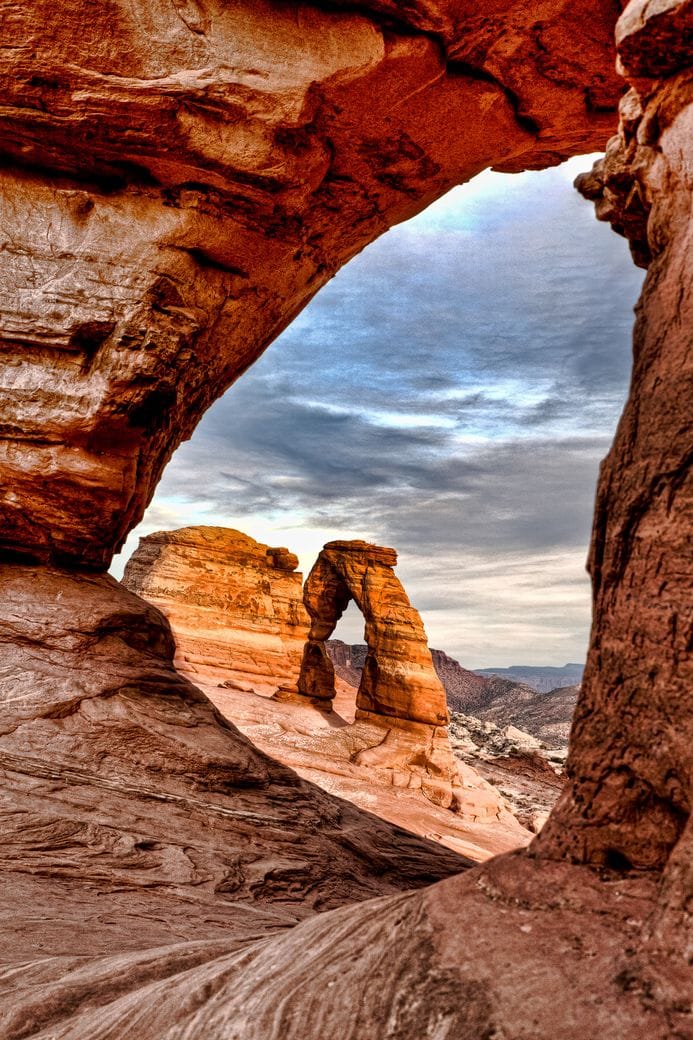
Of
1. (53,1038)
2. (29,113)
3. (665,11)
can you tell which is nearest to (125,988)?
(53,1038)

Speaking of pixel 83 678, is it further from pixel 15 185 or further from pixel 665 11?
pixel 665 11

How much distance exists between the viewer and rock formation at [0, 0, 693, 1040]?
2977 mm

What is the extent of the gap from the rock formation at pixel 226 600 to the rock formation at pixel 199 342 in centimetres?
2005

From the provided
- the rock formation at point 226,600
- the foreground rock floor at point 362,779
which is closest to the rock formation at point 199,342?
the foreground rock floor at point 362,779

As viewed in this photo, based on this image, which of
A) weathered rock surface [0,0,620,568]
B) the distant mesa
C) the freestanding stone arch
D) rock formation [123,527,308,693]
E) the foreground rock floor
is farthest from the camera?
rock formation [123,527,308,693]

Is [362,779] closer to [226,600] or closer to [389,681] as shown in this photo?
[389,681]

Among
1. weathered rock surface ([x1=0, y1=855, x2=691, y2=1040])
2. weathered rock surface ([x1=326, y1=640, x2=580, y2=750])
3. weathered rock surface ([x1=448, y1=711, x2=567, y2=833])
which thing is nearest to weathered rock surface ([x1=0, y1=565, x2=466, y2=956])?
weathered rock surface ([x1=0, y1=855, x2=691, y2=1040])

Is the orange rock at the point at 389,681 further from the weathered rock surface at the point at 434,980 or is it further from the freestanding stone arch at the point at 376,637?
the weathered rock surface at the point at 434,980

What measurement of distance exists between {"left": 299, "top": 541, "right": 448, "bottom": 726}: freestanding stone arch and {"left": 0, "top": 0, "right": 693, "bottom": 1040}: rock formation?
12677 mm

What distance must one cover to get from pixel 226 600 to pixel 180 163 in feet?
74.6

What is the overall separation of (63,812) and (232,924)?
5.65ft

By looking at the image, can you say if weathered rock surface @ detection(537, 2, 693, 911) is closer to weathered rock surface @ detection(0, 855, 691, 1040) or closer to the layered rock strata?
weathered rock surface @ detection(0, 855, 691, 1040)

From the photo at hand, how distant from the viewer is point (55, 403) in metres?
7.09

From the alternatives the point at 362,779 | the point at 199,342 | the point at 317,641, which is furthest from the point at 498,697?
the point at 199,342
